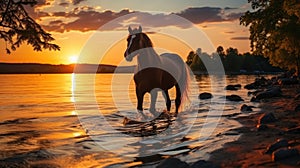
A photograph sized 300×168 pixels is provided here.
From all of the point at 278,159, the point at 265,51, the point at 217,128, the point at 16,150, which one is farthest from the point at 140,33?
the point at 265,51

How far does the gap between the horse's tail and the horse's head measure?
4.64 m

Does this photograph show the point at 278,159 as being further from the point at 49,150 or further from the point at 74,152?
the point at 49,150

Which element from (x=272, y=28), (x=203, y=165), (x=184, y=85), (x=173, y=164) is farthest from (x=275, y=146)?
(x=272, y=28)

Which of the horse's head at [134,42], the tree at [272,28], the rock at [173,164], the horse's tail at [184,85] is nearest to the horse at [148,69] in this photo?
the horse's head at [134,42]

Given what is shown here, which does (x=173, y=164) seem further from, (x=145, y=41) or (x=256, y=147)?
(x=145, y=41)

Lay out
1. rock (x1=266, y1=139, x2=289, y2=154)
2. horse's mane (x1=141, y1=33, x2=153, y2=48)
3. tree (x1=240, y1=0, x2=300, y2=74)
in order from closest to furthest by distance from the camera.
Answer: rock (x1=266, y1=139, x2=289, y2=154)
horse's mane (x1=141, y1=33, x2=153, y2=48)
tree (x1=240, y1=0, x2=300, y2=74)

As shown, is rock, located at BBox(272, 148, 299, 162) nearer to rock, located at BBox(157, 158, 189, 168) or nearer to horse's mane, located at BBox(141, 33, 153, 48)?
rock, located at BBox(157, 158, 189, 168)

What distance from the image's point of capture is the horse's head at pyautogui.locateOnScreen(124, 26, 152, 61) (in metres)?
11.6

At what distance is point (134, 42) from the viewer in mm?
11688

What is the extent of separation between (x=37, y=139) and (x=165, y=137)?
3850 millimetres

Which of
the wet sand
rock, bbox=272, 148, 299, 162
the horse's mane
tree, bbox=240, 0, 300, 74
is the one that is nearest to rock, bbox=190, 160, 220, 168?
the wet sand

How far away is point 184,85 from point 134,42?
17.2 feet

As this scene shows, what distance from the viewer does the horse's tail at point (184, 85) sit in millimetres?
15820

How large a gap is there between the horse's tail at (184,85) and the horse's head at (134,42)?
464 cm
